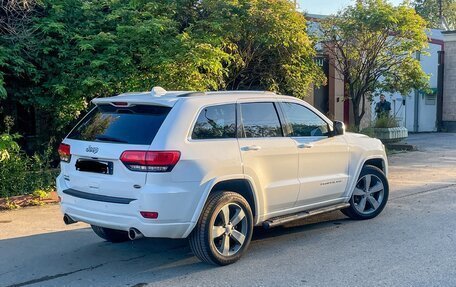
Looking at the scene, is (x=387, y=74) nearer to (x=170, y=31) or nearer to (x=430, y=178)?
(x=430, y=178)

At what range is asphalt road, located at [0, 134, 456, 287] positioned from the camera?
511 cm

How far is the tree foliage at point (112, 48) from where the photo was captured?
980cm

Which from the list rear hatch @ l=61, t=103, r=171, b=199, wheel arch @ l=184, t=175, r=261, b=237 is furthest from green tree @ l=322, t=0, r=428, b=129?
rear hatch @ l=61, t=103, r=171, b=199

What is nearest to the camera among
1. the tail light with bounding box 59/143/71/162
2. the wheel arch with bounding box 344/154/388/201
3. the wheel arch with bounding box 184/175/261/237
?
the wheel arch with bounding box 184/175/261/237

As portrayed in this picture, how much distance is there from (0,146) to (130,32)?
3.47 metres

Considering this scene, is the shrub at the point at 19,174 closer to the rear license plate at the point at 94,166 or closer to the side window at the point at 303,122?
the rear license plate at the point at 94,166

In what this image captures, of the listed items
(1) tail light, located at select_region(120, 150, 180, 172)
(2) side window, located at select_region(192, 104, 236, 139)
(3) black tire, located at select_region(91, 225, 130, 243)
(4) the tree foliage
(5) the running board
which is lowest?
(3) black tire, located at select_region(91, 225, 130, 243)

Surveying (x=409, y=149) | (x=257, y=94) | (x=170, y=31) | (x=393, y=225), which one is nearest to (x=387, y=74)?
(x=409, y=149)

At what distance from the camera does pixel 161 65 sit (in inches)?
392

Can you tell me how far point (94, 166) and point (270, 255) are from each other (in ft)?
7.37

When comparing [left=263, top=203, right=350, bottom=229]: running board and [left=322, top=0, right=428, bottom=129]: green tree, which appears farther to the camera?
[left=322, top=0, right=428, bottom=129]: green tree

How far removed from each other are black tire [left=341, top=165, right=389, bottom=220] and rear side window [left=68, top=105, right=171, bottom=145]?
3.46 meters

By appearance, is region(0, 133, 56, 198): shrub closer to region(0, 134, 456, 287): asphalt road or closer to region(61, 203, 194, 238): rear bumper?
region(0, 134, 456, 287): asphalt road

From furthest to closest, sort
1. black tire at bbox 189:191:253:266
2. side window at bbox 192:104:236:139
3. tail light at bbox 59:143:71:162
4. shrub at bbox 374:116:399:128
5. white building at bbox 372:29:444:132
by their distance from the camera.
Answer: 1. white building at bbox 372:29:444:132
2. shrub at bbox 374:116:399:128
3. tail light at bbox 59:143:71:162
4. side window at bbox 192:104:236:139
5. black tire at bbox 189:191:253:266
